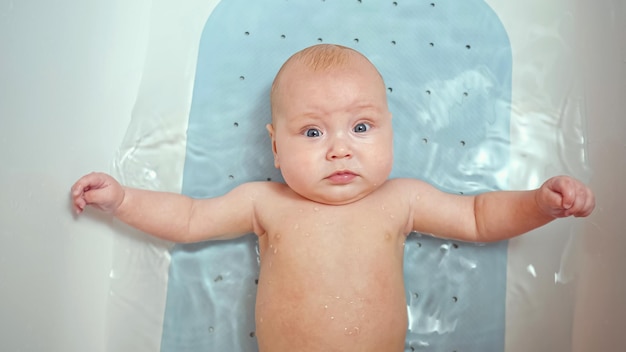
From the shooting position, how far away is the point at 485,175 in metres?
1.30

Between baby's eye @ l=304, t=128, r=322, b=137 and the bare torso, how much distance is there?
0.13 meters

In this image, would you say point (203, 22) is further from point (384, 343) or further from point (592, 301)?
point (592, 301)

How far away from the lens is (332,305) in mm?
1017

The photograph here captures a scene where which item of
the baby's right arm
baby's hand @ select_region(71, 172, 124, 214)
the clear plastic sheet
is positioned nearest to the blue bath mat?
the clear plastic sheet

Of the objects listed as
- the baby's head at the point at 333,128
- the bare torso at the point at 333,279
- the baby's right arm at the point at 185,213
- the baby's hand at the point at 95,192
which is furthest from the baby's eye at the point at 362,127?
the baby's hand at the point at 95,192

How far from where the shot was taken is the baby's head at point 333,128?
39.9 inches

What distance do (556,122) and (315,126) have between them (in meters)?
0.58

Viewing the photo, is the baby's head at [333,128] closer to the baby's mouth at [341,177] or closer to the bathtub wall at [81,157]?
the baby's mouth at [341,177]

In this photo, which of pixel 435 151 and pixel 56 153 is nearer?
pixel 56 153

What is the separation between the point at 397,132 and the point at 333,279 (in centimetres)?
41

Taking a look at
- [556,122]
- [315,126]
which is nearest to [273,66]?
[315,126]

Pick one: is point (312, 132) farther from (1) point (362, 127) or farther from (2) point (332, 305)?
(2) point (332, 305)

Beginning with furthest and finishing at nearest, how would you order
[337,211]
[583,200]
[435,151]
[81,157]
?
[435,151]
[81,157]
[337,211]
[583,200]

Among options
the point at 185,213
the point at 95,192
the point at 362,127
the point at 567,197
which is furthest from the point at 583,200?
the point at 95,192
